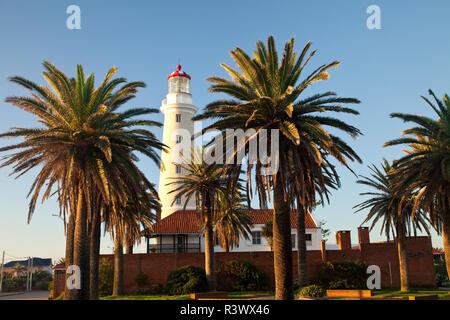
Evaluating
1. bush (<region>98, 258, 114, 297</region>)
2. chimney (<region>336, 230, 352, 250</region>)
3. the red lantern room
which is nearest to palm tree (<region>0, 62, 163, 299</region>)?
bush (<region>98, 258, 114, 297</region>)

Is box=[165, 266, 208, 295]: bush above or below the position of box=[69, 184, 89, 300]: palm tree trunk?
below

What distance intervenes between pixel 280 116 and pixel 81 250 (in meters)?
11.8

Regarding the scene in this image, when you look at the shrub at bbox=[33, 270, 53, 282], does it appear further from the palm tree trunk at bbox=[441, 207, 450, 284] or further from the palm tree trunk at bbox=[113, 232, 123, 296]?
the palm tree trunk at bbox=[441, 207, 450, 284]

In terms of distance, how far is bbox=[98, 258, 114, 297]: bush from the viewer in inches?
1565

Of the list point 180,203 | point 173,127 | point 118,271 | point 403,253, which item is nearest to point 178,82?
point 173,127

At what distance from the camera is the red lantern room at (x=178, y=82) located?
5781 cm

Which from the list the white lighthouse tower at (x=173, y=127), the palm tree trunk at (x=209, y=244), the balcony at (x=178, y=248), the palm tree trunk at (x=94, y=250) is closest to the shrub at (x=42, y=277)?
the white lighthouse tower at (x=173, y=127)

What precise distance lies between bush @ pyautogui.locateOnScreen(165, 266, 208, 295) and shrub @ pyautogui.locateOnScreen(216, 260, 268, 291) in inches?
109

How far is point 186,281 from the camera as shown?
1476 inches

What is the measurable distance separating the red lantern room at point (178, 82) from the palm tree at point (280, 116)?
114 feet

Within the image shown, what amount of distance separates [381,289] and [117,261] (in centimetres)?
2330

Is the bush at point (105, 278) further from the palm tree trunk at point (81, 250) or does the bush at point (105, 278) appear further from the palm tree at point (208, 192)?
the palm tree trunk at point (81, 250)
